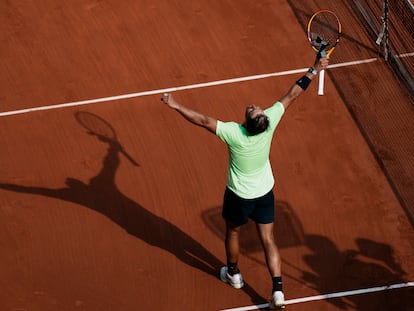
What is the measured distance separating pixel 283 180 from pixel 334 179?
0.62m

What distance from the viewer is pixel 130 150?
12617mm

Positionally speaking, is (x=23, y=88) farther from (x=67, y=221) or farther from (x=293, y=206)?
(x=293, y=206)

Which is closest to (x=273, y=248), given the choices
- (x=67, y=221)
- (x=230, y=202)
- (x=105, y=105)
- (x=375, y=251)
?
(x=230, y=202)

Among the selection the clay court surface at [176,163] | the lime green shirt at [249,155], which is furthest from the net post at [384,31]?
the lime green shirt at [249,155]

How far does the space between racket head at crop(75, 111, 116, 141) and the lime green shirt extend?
3.51 metres

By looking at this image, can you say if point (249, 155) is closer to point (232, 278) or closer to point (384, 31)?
point (232, 278)

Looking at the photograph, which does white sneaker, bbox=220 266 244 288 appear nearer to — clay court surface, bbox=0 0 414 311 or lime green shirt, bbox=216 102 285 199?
clay court surface, bbox=0 0 414 311

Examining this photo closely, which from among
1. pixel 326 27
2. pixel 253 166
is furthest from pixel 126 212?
pixel 326 27

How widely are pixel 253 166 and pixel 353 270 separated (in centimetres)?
210

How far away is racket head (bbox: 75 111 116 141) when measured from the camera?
12.9 metres

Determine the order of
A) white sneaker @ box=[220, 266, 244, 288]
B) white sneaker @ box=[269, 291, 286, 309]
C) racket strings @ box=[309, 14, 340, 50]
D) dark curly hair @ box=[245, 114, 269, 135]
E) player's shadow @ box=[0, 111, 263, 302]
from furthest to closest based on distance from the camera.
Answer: racket strings @ box=[309, 14, 340, 50]
player's shadow @ box=[0, 111, 263, 302]
white sneaker @ box=[220, 266, 244, 288]
white sneaker @ box=[269, 291, 286, 309]
dark curly hair @ box=[245, 114, 269, 135]

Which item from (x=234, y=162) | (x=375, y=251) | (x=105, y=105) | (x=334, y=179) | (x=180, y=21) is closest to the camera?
(x=234, y=162)

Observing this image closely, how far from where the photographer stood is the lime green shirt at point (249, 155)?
9.38 metres

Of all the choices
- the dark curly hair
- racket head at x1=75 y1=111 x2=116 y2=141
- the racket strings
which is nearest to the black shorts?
the dark curly hair
